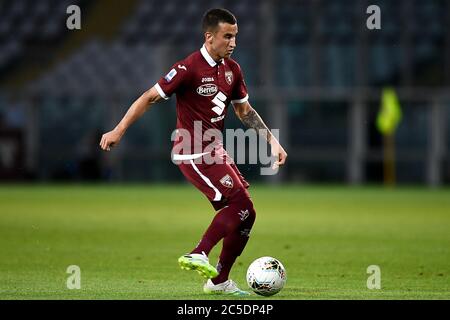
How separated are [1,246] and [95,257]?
177 centimetres

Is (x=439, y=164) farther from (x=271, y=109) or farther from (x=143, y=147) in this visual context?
(x=143, y=147)

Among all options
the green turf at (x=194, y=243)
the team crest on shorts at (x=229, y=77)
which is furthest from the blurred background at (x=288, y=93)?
the team crest on shorts at (x=229, y=77)

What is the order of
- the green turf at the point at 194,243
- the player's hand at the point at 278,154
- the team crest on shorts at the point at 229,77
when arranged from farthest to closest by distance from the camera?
the green turf at the point at 194,243 < the player's hand at the point at 278,154 < the team crest on shorts at the point at 229,77

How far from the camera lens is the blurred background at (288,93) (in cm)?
3666

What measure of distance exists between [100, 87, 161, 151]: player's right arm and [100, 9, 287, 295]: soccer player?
0.04ft

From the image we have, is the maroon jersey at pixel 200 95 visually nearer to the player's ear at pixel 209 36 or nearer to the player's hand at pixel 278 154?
the player's ear at pixel 209 36

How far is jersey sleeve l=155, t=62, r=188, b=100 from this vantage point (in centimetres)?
889

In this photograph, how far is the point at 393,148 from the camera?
3641 cm

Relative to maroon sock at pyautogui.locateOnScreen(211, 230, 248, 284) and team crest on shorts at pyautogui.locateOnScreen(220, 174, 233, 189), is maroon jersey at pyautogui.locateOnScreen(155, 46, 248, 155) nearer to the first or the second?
team crest on shorts at pyautogui.locateOnScreen(220, 174, 233, 189)

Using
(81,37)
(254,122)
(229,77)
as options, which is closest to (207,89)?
(229,77)

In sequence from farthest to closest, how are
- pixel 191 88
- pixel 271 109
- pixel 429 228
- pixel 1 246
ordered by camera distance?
pixel 271 109 → pixel 429 228 → pixel 1 246 → pixel 191 88

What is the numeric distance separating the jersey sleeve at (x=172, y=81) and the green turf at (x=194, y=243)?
1.69m

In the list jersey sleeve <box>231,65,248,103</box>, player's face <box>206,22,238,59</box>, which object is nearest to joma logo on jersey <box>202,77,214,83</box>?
player's face <box>206,22,238,59</box>
